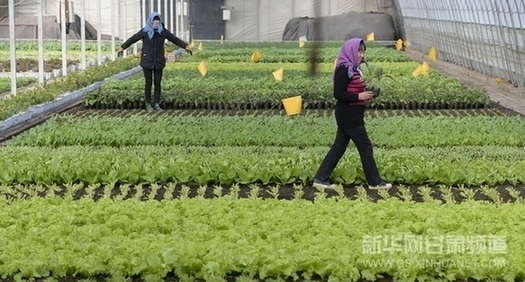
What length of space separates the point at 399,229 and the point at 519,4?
1475 cm

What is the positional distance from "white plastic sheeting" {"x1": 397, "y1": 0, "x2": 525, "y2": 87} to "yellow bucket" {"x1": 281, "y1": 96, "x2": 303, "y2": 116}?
22.2ft

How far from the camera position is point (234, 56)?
1172 inches

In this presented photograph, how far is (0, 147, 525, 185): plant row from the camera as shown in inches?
383

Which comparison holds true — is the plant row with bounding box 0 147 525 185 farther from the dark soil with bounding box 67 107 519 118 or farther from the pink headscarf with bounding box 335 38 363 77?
the dark soil with bounding box 67 107 519 118

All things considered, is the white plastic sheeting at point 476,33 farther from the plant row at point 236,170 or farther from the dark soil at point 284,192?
the dark soil at point 284,192

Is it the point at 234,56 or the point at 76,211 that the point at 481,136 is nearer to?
the point at 76,211

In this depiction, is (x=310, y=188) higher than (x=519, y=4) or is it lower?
lower

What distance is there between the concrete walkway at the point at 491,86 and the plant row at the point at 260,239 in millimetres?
9571

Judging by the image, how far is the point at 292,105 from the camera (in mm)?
16062

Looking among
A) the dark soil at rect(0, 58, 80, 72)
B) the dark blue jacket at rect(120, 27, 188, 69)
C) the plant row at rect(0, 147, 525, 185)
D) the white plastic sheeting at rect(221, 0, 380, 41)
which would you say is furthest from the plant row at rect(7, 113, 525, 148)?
the white plastic sheeting at rect(221, 0, 380, 41)

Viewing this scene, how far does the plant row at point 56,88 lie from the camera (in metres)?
15.3

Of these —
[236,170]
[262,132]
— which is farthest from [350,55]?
[262,132]

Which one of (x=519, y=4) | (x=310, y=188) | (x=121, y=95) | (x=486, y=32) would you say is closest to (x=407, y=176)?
(x=310, y=188)

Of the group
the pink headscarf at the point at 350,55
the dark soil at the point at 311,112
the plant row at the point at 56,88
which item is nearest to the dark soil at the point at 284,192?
the pink headscarf at the point at 350,55
